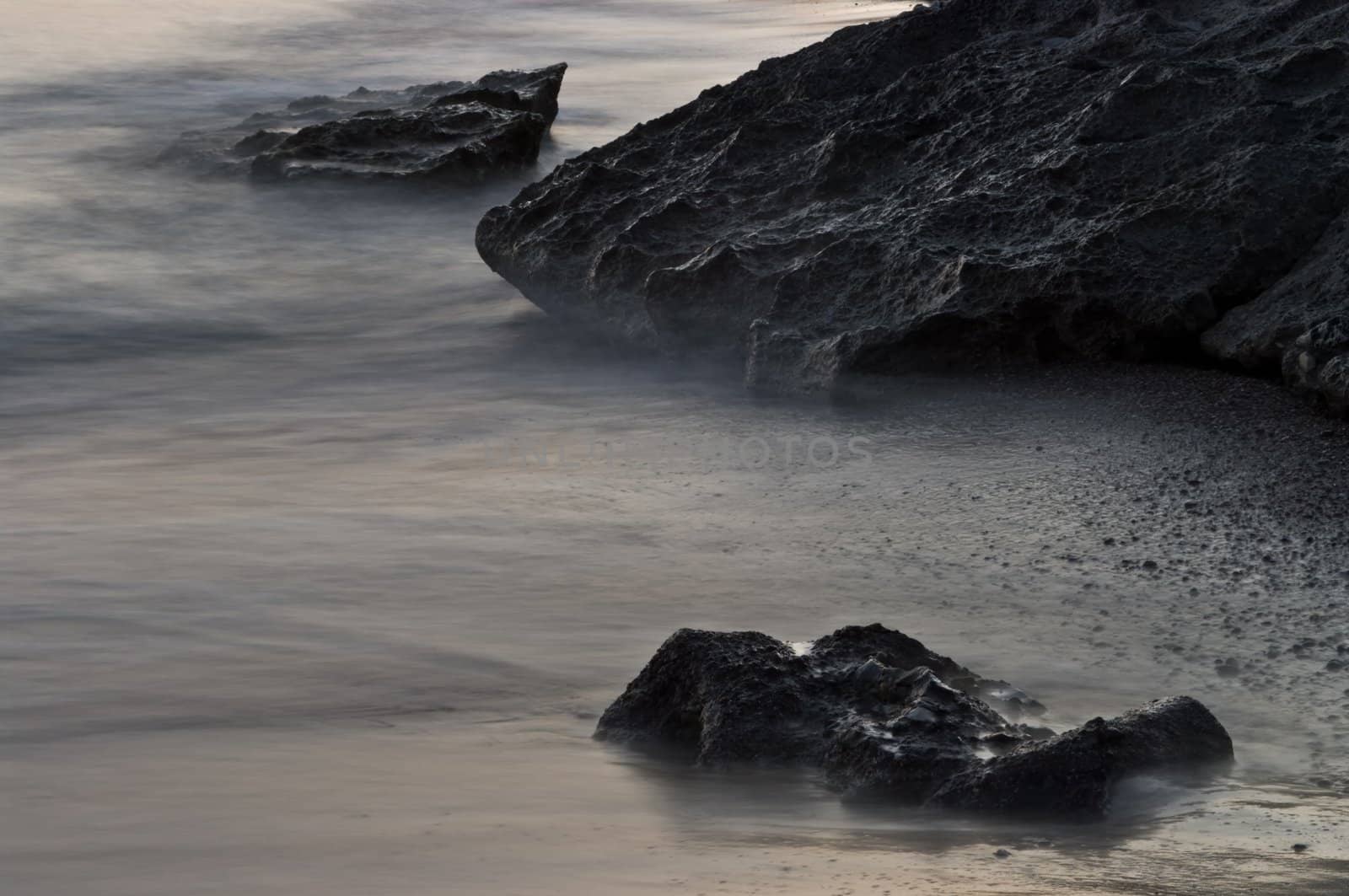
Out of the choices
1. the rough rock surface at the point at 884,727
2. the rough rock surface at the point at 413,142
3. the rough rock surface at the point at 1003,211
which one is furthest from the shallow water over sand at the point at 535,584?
the rough rock surface at the point at 413,142

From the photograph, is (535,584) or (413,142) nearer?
(535,584)

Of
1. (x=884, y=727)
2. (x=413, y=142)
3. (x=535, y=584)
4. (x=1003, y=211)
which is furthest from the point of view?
(x=413, y=142)

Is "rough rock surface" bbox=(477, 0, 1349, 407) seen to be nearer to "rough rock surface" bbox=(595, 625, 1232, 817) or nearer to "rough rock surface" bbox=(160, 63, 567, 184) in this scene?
"rough rock surface" bbox=(595, 625, 1232, 817)

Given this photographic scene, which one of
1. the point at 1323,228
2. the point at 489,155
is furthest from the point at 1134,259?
the point at 489,155

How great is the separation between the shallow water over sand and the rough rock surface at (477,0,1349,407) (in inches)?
8.1

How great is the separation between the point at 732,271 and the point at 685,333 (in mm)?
270

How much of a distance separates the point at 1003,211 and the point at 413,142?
5.03m

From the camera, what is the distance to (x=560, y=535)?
15.1 ft

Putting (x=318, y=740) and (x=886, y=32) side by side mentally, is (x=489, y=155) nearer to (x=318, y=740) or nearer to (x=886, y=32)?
(x=886, y=32)

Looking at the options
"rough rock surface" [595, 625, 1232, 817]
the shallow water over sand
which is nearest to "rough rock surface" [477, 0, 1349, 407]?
the shallow water over sand

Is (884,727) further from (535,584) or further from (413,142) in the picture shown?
(413,142)

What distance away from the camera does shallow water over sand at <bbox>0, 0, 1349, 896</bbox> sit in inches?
106

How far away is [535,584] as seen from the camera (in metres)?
4.26

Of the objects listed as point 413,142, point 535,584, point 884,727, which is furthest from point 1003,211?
point 413,142
